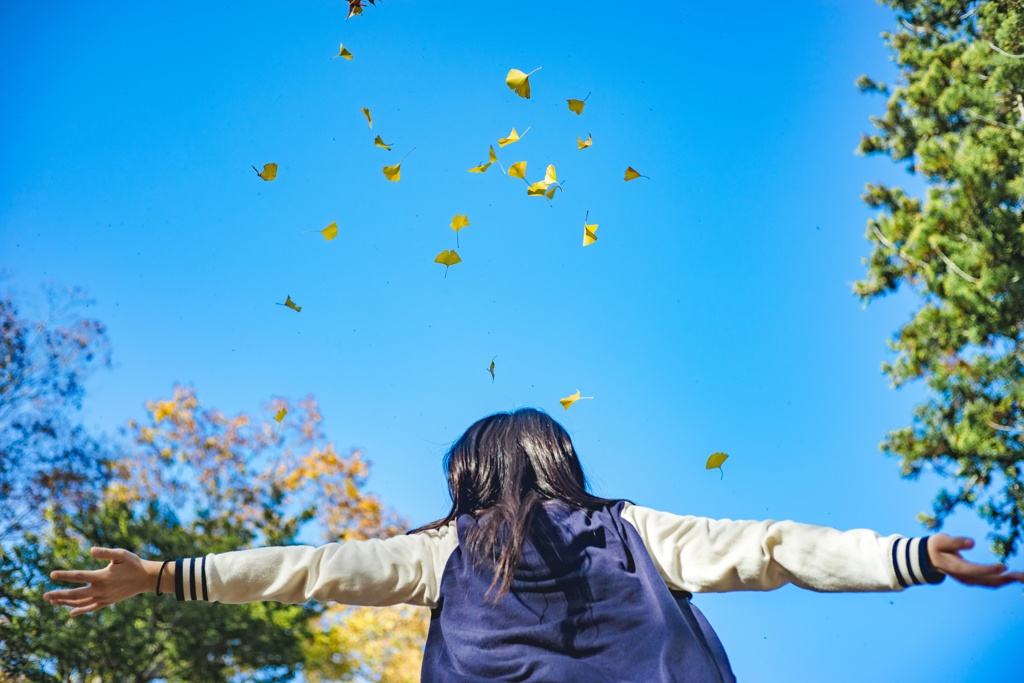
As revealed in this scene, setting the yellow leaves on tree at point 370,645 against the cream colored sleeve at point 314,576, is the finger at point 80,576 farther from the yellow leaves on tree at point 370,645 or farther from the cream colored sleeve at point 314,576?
the yellow leaves on tree at point 370,645

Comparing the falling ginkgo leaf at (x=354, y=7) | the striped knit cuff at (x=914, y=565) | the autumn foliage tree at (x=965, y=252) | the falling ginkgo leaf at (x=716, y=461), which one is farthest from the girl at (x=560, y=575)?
the autumn foliage tree at (x=965, y=252)

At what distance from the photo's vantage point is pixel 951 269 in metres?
6.09

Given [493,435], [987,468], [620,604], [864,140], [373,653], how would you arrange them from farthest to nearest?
[373,653], [864,140], [987,468], [493,435], [620,604]

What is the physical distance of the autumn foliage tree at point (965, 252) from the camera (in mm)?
5829

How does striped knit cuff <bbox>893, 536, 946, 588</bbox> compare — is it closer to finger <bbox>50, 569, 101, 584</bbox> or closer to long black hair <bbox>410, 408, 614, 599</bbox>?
long black hair <bbox>410, 408, 614, 599</bbox>

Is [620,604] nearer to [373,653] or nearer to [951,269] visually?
[951,269]

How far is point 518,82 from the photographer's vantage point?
3445 millimetres

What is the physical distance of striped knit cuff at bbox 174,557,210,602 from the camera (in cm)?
175

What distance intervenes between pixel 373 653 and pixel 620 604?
948cm

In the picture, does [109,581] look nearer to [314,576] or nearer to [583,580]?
[314,576]

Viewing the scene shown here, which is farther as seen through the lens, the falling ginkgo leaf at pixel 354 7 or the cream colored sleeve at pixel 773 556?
the falling ginkgo leaf at pixel 354 7

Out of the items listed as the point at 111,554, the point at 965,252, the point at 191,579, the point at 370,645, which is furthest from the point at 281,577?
the point at 370,645

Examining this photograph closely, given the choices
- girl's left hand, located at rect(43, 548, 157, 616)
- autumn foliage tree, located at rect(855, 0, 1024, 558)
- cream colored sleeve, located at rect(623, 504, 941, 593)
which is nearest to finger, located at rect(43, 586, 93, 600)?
girl's left hand, located at rect(43, 548, 157, 616)

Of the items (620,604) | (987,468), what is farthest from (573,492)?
(987,468)
